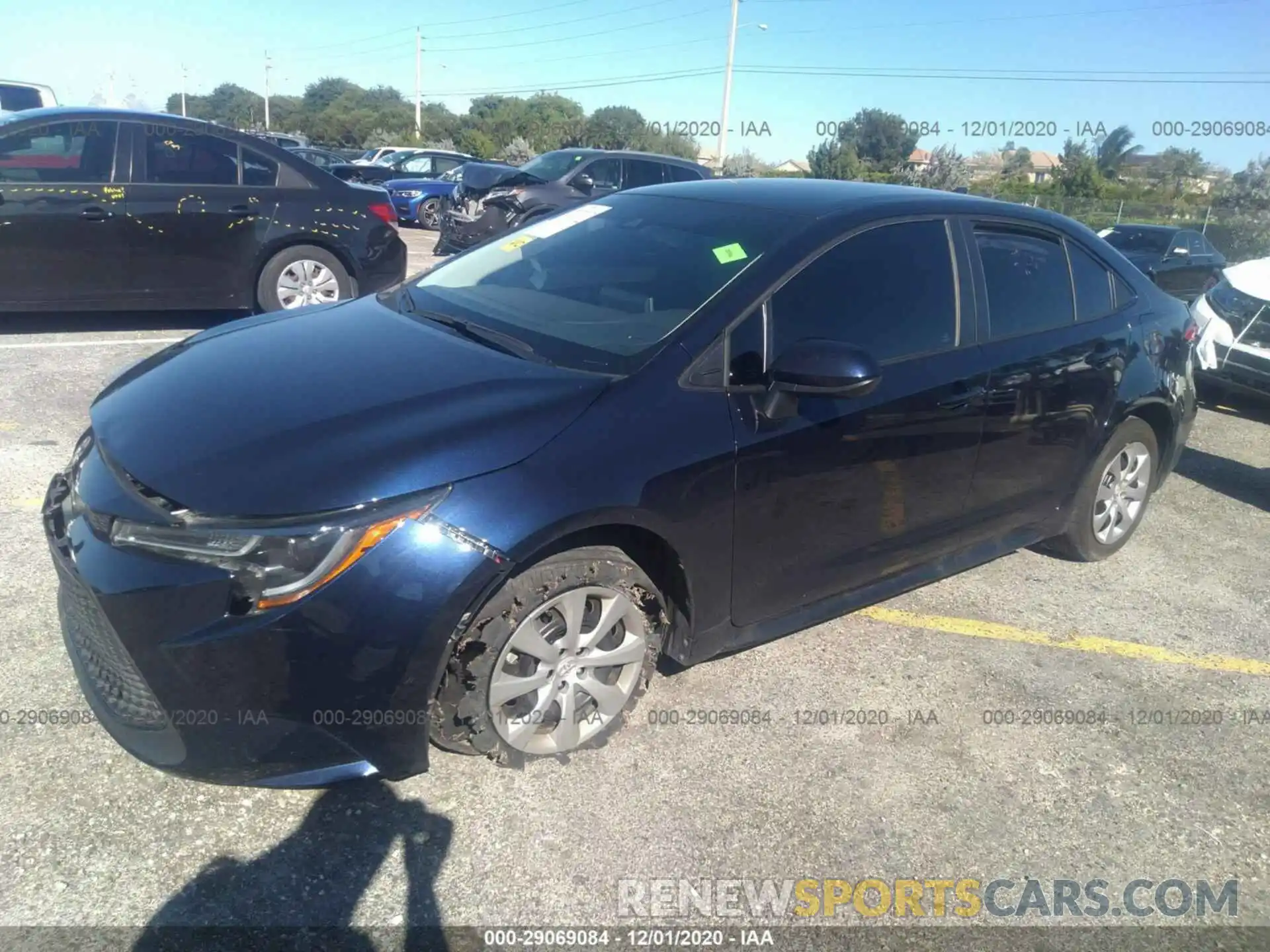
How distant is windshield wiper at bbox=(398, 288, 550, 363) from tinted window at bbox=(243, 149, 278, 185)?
4.33 metres

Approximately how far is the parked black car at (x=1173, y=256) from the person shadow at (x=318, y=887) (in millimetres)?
13122

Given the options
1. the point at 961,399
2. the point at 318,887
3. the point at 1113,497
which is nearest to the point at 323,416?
the point at 318,887

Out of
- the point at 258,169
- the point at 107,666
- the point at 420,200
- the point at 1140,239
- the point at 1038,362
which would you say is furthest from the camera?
the point at 420,200

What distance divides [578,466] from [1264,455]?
633 cm

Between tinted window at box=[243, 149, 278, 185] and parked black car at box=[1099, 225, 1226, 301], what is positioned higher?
tinted window at box=[243, 149, 278, 185]

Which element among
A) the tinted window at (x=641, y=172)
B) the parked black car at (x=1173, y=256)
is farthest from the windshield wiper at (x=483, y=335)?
the parked black car at (x=1173, y=256)

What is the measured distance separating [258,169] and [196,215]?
24.0 inches

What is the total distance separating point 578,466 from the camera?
262 centimetres

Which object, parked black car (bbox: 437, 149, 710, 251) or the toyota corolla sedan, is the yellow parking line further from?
parked black car (bbox: 437, 149, 710, 251)

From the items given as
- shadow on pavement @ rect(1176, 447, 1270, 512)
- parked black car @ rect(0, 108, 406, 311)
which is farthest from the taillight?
shadow on pavement @ rect(1176, 447, 1270, 512)

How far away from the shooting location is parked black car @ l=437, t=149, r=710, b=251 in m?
12.0

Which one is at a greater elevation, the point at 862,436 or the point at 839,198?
the point at 839,198

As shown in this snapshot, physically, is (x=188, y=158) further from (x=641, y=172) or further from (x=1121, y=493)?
(x=641, y=172)

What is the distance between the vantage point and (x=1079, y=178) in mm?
36875
